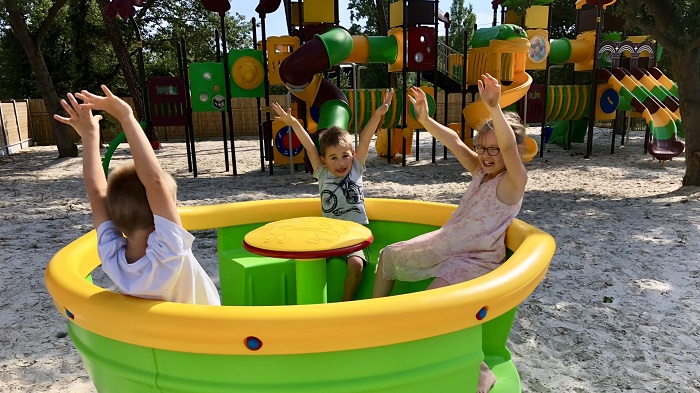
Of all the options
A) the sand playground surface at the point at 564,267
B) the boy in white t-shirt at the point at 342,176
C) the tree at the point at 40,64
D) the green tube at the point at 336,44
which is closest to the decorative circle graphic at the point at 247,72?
the sand playground surface at the point at 564,267

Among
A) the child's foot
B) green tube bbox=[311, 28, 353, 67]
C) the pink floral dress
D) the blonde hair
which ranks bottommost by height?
the child's foot

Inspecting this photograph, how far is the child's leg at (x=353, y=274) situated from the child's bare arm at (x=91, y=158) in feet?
4.33

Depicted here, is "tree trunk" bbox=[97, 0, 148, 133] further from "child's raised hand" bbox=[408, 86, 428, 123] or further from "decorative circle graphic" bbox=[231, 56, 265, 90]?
"child's raised hand" bbox=[408, 86, 428, 123]

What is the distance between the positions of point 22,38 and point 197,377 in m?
12.2

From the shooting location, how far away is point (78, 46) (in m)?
19.4

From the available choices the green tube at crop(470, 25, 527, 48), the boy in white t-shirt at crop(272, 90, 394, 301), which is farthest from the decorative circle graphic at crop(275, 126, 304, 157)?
the boy in white t-shirt at crop(272, 90, 394, 301)

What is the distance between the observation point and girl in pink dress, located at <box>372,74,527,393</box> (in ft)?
7.22

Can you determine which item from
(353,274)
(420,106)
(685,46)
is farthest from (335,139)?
(685,46)

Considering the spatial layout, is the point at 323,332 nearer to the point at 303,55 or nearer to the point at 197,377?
the point at 197,377

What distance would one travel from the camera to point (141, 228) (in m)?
1.50

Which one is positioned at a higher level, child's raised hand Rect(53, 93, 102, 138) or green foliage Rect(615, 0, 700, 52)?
green foliage Rect(615, 0, 700, 52)

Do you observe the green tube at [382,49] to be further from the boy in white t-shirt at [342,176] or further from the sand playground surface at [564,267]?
the boy in white t-shirt at [342,176]

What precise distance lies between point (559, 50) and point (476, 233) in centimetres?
985

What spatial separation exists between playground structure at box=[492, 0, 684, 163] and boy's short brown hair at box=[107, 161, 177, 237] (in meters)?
9.91
